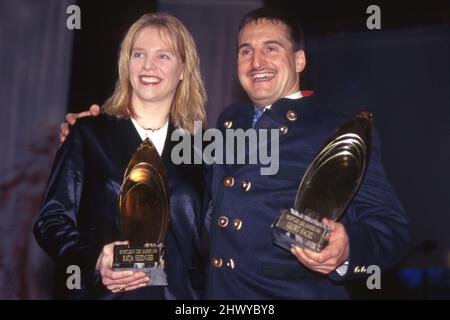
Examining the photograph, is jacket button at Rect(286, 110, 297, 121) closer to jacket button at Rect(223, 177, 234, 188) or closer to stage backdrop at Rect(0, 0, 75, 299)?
jacket button at Rect(223, 177, 234, 188)

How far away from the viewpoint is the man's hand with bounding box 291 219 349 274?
4.94 feet

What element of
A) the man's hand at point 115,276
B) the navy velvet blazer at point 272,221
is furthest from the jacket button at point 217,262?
the man's hand at point 115,276

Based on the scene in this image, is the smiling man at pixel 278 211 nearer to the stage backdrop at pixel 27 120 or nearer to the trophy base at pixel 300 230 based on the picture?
the trophy base at pixel 300 230

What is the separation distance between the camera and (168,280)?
6.06ft

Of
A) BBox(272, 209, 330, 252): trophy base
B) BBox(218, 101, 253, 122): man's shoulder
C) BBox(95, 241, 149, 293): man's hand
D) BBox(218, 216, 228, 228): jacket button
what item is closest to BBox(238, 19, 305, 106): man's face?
BBox(218, 101, 253, 122): man's shoulder

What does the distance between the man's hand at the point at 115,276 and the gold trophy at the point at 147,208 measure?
3cm

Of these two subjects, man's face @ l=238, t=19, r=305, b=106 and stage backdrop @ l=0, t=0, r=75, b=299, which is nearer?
man's face @ l=238, t=19, r=305, b=106

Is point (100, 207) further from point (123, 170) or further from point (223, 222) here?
point (223, 222)

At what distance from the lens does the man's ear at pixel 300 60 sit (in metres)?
2.04

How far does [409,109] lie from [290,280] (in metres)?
4.50

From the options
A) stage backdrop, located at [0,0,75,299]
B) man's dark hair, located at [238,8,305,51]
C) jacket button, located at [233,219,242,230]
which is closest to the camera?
jacket button, located at [233,219,242,230]

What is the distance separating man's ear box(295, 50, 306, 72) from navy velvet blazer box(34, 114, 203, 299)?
55 centimetres
